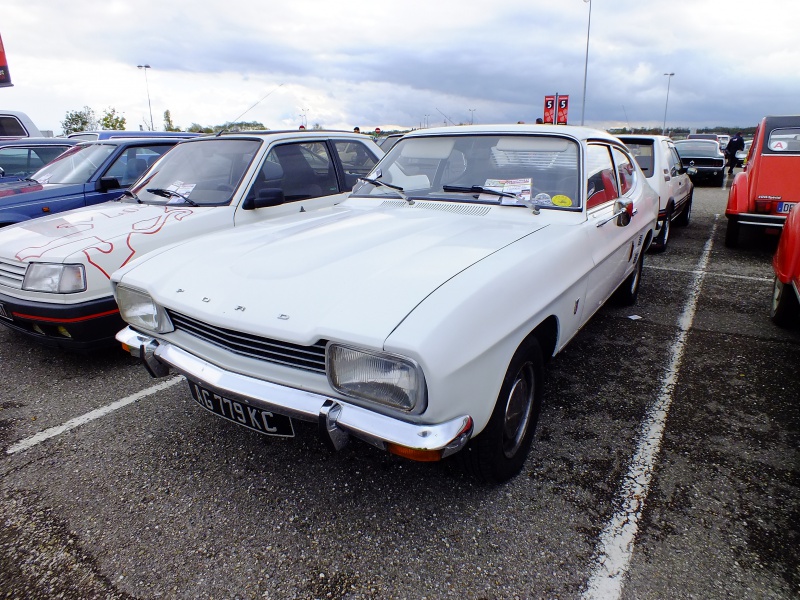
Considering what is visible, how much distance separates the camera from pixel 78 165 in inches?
213

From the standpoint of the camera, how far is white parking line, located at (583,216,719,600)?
180 cm

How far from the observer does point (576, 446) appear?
261 cm

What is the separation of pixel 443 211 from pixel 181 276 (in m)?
1.53

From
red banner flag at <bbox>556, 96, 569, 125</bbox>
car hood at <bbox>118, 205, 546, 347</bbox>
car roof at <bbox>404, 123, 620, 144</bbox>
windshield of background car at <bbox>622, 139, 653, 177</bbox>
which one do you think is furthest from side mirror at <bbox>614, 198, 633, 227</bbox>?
red banner flag at <bbox>556, 96, 569, 125</bbox>

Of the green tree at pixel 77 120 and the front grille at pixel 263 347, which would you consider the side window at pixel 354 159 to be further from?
the green tree at pixel 77 120

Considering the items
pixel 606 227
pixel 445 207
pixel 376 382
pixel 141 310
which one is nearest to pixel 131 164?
pixel 141 310

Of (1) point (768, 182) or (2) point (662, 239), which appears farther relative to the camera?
(2) point (662, 239)

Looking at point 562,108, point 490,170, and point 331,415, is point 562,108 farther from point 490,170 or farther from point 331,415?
point 331,415

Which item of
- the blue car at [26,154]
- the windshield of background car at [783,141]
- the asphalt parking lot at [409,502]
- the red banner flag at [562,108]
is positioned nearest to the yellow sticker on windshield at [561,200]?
the asphalt parking lot at [409,502]

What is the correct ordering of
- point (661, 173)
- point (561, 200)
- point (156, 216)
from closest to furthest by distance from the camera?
point (561, 200), point (156, 216), point (661, 173)

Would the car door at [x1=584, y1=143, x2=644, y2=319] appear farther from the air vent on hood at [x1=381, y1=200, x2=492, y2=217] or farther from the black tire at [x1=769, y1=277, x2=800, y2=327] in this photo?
the black tire at [x1=769, y1=277, x2=800, y2=327]

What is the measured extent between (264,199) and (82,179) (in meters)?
2.65

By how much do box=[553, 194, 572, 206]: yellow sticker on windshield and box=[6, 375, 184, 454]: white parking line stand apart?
7.88ft

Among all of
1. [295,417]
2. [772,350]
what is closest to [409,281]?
[295,417]
